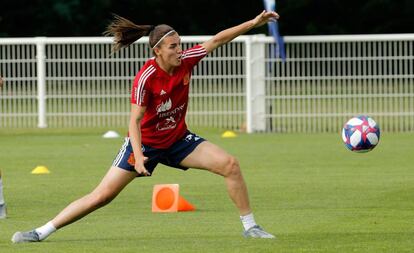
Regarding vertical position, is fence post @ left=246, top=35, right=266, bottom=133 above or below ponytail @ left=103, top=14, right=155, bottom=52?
below

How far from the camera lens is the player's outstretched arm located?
11492 mm

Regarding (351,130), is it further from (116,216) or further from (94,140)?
(94,140)

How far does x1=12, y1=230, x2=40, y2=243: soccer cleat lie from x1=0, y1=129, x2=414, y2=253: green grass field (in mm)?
100

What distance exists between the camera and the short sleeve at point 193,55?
11.5 meters

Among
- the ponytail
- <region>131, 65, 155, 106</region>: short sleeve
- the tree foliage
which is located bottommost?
<region>131, 65, 155, 106</region>: short sleeve

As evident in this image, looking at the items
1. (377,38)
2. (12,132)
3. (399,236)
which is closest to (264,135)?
(377,38)

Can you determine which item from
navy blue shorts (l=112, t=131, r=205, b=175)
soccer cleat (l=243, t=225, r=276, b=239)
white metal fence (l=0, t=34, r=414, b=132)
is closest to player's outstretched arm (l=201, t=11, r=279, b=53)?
navy blue shorts (l=112, t=131, r=205, b=175)

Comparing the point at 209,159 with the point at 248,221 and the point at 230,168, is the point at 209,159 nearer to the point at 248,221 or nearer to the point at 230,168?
the point at 230,168

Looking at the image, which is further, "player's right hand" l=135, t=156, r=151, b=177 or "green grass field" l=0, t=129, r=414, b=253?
"green grass field" l=0, t=129, r=414, b=253

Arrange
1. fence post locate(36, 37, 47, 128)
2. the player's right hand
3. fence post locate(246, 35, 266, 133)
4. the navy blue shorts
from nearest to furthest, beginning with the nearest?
the player's right hand → the navy blue shorts → fence post locate(246, 35, 266, 133) → fence post locate(36, 37, 47, 128)

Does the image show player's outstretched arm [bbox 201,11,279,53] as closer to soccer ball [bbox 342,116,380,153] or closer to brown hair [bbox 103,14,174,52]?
brown hair [bbox 103,14,174,52]

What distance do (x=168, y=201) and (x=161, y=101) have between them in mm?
2737

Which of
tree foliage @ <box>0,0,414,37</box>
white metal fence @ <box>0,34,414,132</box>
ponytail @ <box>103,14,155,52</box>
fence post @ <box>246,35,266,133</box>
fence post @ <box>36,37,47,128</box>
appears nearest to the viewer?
ponytail @ <box>103,14,155,52</box>

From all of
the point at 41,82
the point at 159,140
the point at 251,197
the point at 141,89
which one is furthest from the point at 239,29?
the point at 41,82
